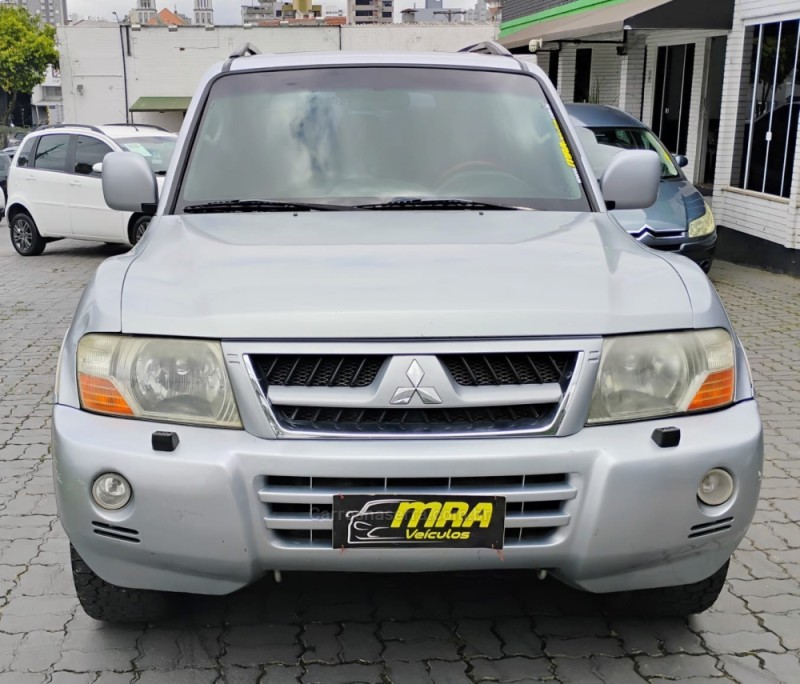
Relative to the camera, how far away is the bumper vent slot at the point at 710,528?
8.92ft

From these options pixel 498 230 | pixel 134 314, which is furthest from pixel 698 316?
pixel 134 314

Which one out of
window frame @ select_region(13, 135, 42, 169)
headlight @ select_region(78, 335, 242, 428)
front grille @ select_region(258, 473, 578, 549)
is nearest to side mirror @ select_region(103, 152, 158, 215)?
headlight @ select_region(78, 335, 242, 428)

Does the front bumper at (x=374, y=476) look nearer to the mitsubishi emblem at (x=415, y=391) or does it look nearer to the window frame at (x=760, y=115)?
the mitsubishi emblem at (x=415, y=391)

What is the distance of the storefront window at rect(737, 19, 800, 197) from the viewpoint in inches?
455

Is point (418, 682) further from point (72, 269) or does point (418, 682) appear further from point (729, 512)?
point (72, 269)

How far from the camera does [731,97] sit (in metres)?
13.0

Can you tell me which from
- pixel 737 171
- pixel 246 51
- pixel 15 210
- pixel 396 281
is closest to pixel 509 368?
pixel 396 281

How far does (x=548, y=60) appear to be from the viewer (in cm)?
2486

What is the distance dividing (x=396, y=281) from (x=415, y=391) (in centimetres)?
37

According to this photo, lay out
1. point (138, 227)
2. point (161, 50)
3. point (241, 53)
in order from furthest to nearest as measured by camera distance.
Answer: point (161, 50) → point (138, 227) → point (241, 53)

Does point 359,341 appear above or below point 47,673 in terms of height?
above

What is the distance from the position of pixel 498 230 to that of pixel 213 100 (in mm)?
1477

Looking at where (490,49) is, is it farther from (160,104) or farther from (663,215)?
(160,104)

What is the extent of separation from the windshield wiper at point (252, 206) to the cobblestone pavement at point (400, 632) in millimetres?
1350
